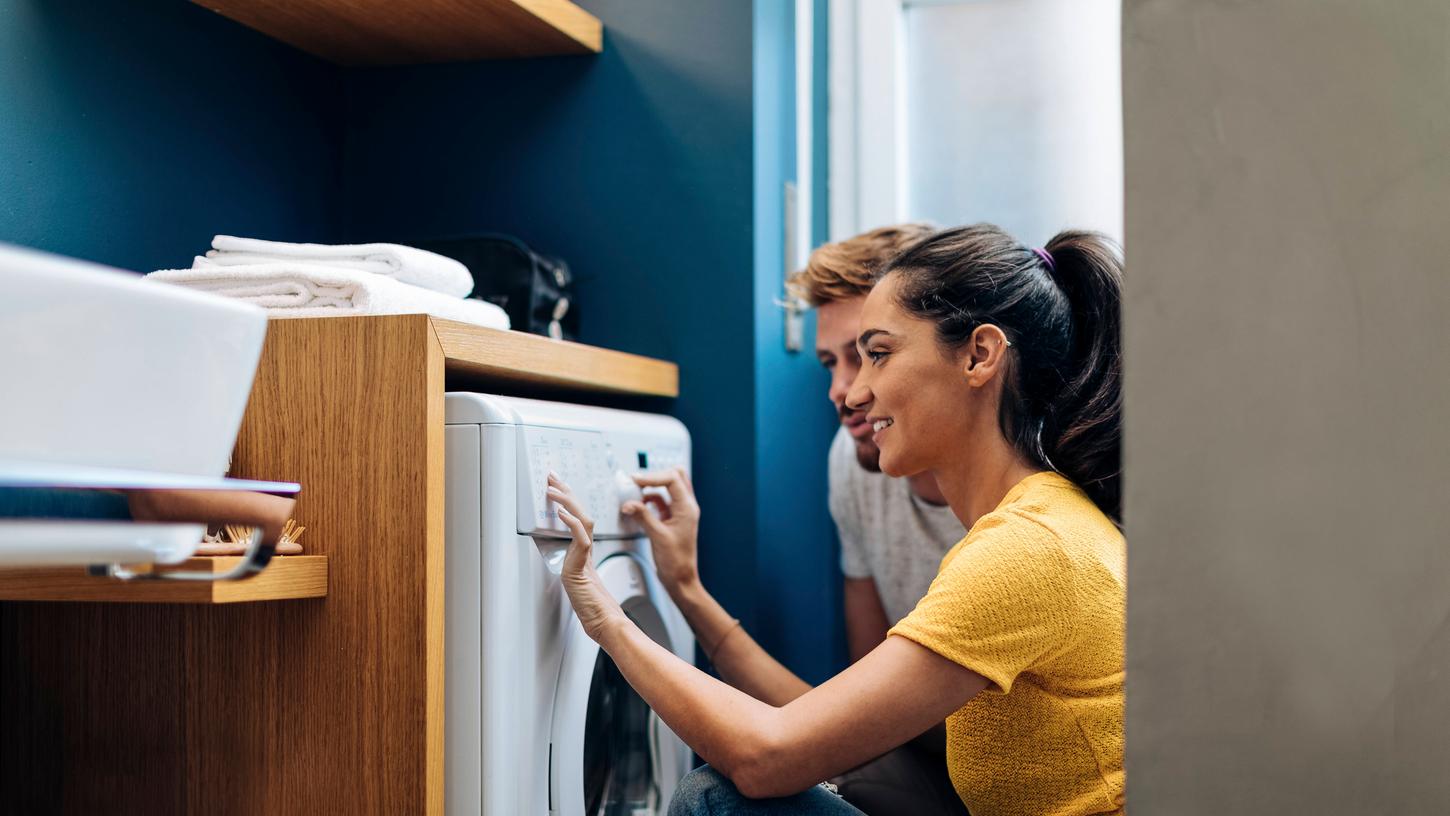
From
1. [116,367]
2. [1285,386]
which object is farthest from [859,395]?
[116,367]

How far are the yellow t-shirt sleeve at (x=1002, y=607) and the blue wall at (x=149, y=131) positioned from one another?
3.66ft

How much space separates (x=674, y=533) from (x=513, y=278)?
45cm

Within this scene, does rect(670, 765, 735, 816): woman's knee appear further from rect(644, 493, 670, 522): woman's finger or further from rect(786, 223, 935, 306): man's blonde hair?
rect(786, 223, 935, 306): man's blonde hair

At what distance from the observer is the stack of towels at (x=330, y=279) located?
4.49 ft

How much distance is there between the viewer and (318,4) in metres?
1.85

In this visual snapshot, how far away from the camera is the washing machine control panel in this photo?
1.43 metres

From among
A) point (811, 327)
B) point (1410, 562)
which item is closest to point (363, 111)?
point (811, 327)

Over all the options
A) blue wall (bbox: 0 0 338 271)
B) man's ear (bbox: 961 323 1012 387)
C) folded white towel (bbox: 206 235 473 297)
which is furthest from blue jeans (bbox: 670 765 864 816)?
blue wall (bbox: 0 0 338 271)

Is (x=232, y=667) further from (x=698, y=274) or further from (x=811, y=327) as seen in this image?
(x=811, y=327)

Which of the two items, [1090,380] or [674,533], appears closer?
[1090,380]

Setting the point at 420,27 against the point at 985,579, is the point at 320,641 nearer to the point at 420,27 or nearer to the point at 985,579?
the point at 985,579

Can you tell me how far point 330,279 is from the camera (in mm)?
1368

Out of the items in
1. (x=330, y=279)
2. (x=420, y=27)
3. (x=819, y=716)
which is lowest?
(x=819, y=716)

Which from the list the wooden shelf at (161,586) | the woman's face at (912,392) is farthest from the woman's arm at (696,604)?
the wooden shelf at (161,586)
